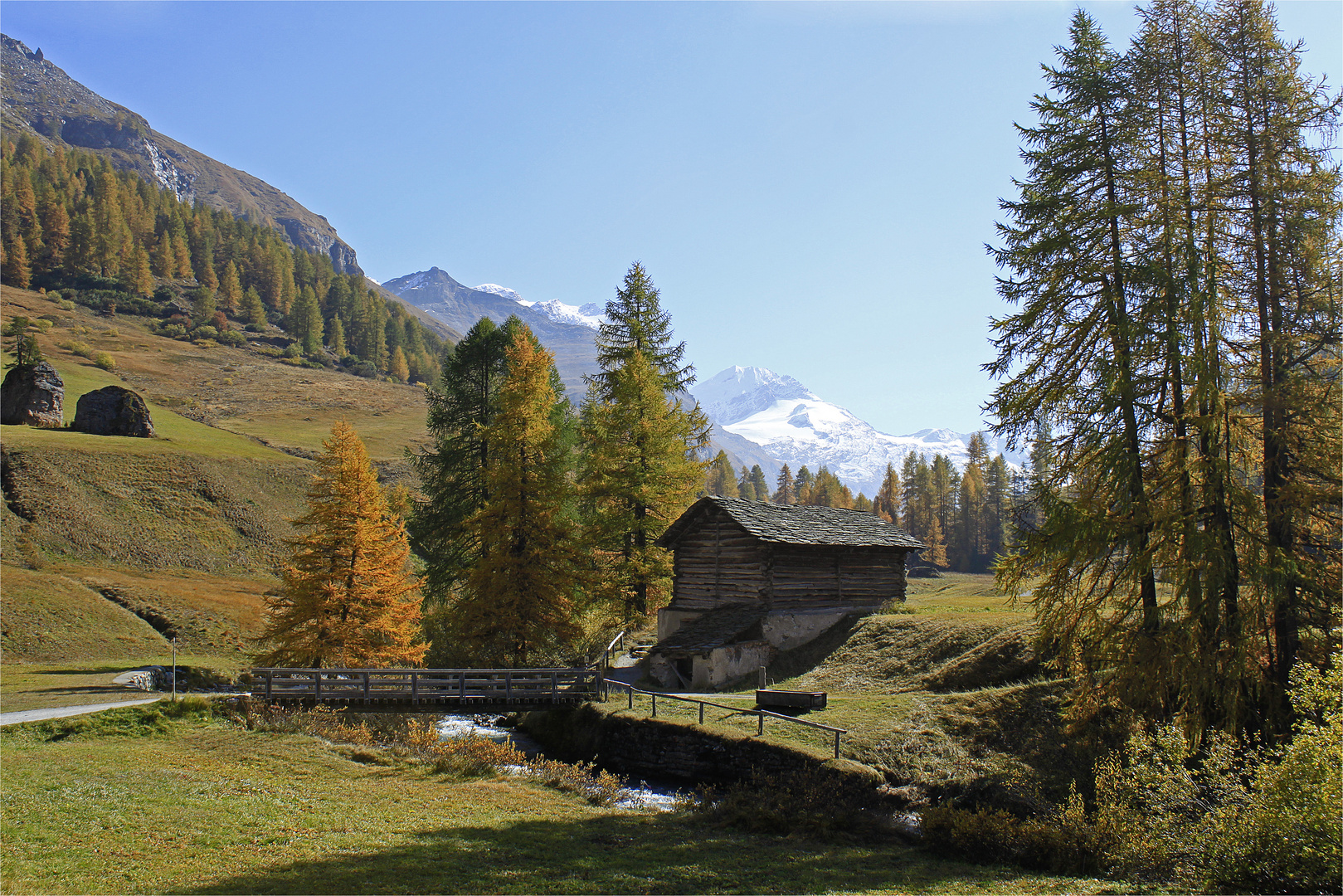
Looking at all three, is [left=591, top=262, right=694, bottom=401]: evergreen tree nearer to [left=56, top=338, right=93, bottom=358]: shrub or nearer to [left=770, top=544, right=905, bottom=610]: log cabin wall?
[left=770, top=544, right=905, bottom=610]: log cabin wall

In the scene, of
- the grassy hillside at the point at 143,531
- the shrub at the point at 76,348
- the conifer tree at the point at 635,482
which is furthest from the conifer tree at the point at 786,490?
the shrub at the point at 76,348

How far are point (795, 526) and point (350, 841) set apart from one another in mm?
24153

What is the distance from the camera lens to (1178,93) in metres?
16.6

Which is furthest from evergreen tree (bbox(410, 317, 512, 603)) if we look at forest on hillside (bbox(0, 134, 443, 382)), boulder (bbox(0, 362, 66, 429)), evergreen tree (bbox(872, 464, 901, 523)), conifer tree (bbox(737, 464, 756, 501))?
forest on hillside (bbox(0, 134, 443, 382))

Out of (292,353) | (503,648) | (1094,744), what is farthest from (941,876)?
(292,353)

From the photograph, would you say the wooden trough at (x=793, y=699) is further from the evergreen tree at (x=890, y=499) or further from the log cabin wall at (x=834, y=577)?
the evergreen tree at (x=890, y=499)

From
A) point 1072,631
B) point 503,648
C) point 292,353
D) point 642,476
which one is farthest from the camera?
point 292,353

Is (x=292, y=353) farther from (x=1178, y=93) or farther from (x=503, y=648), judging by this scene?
(x=1178, y=93)

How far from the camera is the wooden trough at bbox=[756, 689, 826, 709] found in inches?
798

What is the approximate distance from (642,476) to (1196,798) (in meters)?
23.0

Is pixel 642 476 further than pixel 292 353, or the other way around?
pixel 292 353

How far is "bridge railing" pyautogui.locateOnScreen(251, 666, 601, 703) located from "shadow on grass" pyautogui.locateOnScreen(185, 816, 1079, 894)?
9.21 metres

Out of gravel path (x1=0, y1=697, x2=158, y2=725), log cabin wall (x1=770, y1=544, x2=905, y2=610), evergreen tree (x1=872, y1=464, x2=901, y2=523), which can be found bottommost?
gravel path (x1=0, y1=697, x2=158, y2=725)

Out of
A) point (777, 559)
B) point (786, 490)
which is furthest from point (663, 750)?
point (786, 490)
